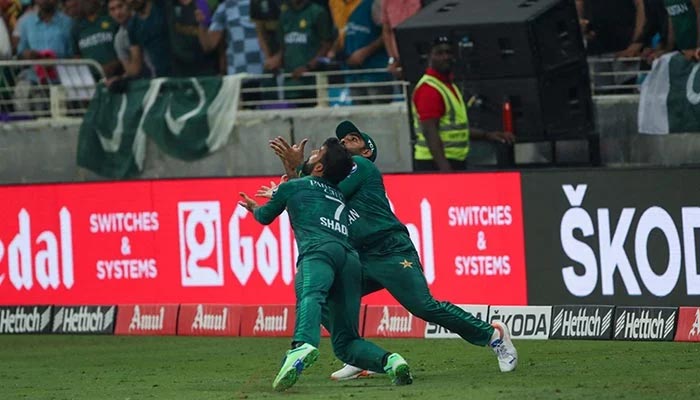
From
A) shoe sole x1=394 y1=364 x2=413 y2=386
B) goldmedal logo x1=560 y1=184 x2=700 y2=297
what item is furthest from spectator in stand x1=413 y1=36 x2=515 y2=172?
shoe sole x1=394 y1=364 x2=413 y2=386

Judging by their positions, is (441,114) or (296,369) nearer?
(296,369)

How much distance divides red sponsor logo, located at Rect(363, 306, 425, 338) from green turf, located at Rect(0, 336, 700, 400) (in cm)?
22

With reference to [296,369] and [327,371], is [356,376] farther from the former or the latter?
[296,369]

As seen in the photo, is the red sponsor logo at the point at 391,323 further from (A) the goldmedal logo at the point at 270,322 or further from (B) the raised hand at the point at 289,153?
(B) the raised hand at the point at 289,153

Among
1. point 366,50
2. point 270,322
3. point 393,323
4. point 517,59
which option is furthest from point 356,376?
point 366,50

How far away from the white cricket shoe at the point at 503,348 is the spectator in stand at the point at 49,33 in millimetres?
11814

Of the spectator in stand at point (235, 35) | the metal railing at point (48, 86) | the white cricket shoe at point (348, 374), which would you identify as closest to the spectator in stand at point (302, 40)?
the spectator in stand at point (235, 35)

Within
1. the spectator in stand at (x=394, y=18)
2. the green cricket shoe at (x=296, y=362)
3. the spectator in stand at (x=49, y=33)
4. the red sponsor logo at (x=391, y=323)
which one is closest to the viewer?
the green cricket shoe at (x=296, y=362)

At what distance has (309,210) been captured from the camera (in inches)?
463

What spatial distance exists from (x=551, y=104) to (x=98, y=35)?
7096mm

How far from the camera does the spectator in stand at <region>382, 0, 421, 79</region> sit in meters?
19.4

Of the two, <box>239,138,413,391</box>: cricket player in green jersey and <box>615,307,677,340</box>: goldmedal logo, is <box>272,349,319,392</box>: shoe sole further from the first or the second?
<box>615,307,677,340</box>: goldmedal logo

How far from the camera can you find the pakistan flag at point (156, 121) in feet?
69.6

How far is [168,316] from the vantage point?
57.9ft
